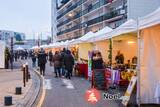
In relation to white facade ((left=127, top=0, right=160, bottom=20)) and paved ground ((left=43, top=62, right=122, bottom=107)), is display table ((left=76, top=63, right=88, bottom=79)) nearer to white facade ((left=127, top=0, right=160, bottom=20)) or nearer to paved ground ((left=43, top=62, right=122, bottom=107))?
paved ground ((left=43, top=62, right=122, bottom=107))

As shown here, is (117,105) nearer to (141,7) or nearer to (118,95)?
(118,95)

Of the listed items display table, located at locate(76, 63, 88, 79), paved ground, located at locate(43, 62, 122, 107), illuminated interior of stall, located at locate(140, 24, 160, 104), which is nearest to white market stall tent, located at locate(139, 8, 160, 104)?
illuminated interior of stall, located at locate(140, 24, 160, 104)

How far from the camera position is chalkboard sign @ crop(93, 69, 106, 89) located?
19.4 metres

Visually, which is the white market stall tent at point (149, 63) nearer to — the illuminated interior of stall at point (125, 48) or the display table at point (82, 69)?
the illuminated interior of stall at point (125, 48)

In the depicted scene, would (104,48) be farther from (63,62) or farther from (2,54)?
(2,54)

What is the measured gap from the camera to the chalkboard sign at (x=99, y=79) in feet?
63.7

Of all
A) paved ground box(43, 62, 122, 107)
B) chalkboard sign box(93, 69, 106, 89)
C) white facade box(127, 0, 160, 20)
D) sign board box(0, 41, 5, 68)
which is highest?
white facade box(127, 0, 160, 20)

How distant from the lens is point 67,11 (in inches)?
4606

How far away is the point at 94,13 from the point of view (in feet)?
280

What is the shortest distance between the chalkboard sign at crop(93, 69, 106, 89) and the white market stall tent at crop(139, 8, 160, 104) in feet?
19.2

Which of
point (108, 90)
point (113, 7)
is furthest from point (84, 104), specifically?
point (113, 7)

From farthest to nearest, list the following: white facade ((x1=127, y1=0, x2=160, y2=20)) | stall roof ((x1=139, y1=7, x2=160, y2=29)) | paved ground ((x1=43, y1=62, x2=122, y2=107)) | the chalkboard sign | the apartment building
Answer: the apartment building < white facade ((x1=127, y1=0, x2=160, y2=20)) < the chalkboard sign < paved ground ((x1=43, y1=62, x2=122, y2=107)) < stall roof ((x1=139, y1=7, x2=160, y2=29))

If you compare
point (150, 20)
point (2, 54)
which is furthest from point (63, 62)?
point (2, 54)

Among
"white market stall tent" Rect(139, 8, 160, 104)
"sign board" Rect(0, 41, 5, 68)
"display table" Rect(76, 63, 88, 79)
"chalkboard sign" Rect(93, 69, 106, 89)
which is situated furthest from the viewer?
"sign board" Rect(0, 41, 5, 68)
